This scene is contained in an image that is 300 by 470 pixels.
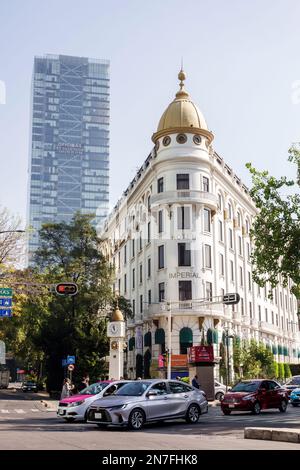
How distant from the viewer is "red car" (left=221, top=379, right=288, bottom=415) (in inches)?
994

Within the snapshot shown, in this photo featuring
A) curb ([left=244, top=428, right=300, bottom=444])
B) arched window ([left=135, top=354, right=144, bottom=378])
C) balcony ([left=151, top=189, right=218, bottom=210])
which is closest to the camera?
curb ([left=244, top=428, right=300, bottom=444])

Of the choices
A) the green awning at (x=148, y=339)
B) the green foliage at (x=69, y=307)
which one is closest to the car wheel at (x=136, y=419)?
the green foliage at (x=69, y=307)

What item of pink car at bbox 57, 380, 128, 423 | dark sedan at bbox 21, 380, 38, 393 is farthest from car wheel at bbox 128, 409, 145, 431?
dark sedan at bbox 21, 380, 38, 393

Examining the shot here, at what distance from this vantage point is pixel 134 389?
19.2 metres

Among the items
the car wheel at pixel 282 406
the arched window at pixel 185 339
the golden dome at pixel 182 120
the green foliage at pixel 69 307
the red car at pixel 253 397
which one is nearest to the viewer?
the red car at pixel 253 397

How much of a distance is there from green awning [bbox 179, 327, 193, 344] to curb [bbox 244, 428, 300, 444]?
35.5 meters

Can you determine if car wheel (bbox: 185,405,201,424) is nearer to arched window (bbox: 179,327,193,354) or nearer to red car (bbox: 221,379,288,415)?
red car (bbox: 221,379,288,415)

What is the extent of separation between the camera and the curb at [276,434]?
1387 centimetres

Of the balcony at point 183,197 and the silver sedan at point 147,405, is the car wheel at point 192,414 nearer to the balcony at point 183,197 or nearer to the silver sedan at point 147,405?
the silver sedan at point 147,405
